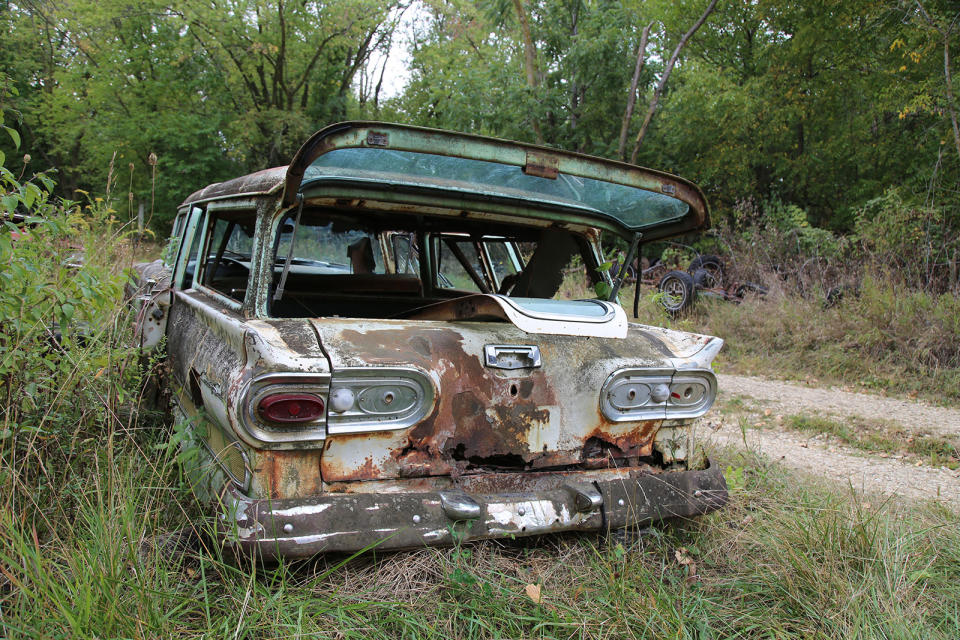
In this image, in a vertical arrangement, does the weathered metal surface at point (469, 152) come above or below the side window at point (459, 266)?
above

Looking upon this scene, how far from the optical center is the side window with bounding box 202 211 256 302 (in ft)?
11.5

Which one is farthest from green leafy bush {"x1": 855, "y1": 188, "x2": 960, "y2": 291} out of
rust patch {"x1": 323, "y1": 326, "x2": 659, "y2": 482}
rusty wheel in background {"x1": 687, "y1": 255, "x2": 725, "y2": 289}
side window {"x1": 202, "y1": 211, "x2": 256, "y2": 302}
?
side window {"x1": 202, "y1": 211, "x2": 256, "y2": 302}

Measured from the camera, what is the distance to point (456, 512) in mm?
2213

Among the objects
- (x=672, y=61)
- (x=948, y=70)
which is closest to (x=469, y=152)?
(x=948, y=70)

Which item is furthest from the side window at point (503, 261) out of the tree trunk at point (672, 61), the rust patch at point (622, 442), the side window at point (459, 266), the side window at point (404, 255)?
the tree trunk at point (672, 61)

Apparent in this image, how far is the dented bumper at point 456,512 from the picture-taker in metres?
2.01

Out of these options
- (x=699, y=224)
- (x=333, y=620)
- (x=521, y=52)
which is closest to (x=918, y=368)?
(x=699, y=224)

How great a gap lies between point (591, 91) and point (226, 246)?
12959mm

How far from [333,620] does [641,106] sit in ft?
53.1

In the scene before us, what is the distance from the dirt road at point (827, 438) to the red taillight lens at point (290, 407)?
2827 millimetres

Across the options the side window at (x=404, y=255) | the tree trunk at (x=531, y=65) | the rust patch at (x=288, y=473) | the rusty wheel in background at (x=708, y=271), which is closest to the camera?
the rust patch at (x=288, y=473)

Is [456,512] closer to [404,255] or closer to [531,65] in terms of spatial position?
[404,255]

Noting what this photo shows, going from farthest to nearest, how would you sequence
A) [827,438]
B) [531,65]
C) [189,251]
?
1. [531,65]
2. [827,438]
3. [189,251]

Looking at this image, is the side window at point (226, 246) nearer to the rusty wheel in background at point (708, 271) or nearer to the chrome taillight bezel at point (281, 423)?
the chrome taillight bezel at point (281, 423)
